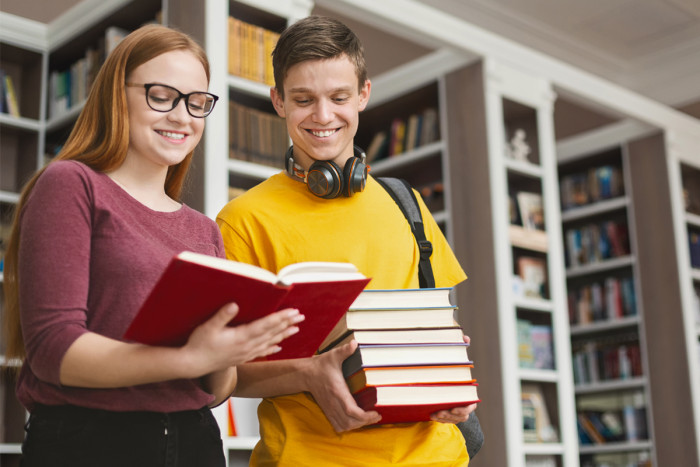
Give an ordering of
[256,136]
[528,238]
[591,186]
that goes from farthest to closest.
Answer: [591,186] < [528,238] < [256,136]

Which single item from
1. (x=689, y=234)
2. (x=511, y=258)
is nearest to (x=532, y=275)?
(x=511, y=258)

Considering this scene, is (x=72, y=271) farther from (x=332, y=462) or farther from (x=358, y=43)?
(x=358, y=43)

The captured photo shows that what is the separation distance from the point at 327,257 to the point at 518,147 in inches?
128

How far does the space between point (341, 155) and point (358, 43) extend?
0.75 ft

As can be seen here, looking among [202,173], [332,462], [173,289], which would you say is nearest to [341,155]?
[332,462]

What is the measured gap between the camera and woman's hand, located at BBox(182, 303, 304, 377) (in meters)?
1.02

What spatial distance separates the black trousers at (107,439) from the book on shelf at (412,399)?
12.3 inches

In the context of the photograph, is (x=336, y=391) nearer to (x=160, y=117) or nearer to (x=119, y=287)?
(x=119, y=287)

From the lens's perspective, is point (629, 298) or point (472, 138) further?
point (629, 298)

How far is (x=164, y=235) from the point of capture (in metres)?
1.20

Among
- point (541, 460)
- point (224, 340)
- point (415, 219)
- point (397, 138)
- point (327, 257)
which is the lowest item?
point (541, 460)

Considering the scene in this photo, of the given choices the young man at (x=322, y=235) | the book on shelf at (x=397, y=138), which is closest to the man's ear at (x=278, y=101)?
the young man at (x=322, y=235)

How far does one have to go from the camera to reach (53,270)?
3.40 feet

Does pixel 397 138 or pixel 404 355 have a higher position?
pixel 397 138
